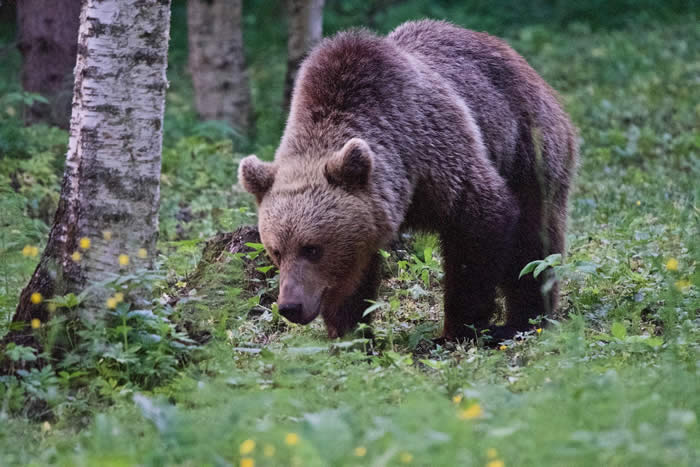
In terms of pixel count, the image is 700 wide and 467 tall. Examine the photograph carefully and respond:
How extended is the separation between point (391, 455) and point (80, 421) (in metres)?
1.87

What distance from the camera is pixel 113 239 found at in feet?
14.5

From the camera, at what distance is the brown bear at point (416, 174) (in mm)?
4852

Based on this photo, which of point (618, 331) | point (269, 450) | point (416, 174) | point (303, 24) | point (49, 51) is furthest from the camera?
point (303, 24)

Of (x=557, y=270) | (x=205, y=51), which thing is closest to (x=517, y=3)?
(x=205, y=51)

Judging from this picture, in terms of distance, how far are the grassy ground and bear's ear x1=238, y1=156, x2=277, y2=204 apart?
49cm

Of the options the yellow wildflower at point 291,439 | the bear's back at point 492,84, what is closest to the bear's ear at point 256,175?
the bear's back at point 492,84

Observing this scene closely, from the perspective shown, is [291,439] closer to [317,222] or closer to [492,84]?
[317,222]

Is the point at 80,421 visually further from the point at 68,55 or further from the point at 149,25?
the point at 68,55

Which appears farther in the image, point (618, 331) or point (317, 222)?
point (317, 222)

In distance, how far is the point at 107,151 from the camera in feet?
14.3

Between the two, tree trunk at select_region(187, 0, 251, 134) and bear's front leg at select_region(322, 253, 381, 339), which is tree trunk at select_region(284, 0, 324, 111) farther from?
bear's front leg at select_region(322, 253, 381, 339)

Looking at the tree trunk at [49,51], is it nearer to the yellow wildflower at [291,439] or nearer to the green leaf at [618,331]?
the green leaf at [618,331]

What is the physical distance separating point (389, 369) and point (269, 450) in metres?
1.59

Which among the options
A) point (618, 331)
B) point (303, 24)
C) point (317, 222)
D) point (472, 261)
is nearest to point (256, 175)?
point (317, 222)
